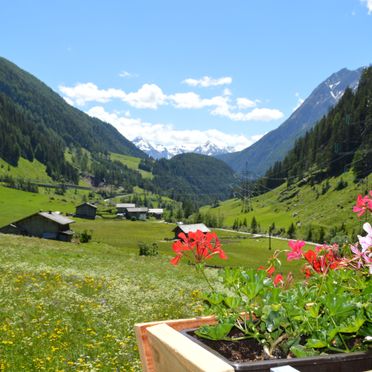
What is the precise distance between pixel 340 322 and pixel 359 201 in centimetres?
127

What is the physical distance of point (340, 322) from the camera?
236 centimetres

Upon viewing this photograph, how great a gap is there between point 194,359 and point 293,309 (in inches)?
30.1

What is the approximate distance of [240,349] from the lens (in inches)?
102

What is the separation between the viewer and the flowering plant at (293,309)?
228cm

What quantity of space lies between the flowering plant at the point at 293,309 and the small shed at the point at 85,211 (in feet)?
629

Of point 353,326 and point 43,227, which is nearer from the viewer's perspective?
point 353,326

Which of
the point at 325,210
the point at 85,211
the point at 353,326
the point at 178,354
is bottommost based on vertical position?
the point at 85,211

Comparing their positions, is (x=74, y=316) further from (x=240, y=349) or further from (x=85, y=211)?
(x=85, y=211)

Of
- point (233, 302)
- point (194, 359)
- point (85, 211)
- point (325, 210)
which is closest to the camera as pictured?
point (194, 359)

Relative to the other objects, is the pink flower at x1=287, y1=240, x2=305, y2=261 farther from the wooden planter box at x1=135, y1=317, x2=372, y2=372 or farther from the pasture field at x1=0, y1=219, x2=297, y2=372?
the pasture field at x1=0, y1=219, x2=297, y2=372

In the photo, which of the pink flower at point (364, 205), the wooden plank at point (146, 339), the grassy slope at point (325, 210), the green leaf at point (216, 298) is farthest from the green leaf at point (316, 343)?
the grassy slope at point (325, 210)

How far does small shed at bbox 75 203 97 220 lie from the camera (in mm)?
189000

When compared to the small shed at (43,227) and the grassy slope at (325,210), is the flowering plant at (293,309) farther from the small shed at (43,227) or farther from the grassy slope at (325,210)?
the grassy slope at (325,210)

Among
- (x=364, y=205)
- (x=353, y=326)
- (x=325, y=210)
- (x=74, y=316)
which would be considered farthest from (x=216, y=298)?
(x=325, y=210)
